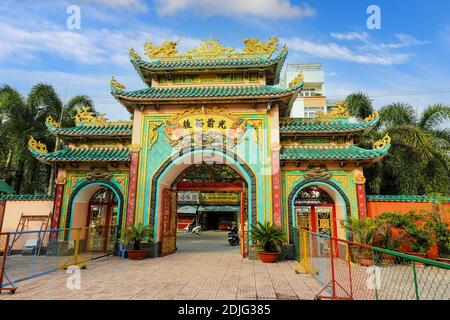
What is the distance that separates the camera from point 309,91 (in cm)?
3641

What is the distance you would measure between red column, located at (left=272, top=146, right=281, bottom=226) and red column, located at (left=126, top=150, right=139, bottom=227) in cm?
524

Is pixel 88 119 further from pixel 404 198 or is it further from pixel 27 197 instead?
pixel 404 198

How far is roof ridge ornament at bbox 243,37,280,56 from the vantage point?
11898 mm

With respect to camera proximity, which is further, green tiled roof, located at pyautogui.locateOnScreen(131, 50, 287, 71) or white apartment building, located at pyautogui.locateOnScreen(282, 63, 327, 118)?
white apartment building, located at pyautogui.locateOnScreen(282, 63, 327, 118)

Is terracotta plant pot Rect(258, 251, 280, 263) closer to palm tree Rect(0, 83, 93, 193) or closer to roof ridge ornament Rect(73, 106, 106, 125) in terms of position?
roof ridge ornament Rect(73, 106, 106, 125)

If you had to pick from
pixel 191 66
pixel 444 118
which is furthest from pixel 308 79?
pixel 191 66

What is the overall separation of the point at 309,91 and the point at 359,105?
2187 centimetres

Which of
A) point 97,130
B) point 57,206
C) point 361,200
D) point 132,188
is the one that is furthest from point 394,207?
point 57,206

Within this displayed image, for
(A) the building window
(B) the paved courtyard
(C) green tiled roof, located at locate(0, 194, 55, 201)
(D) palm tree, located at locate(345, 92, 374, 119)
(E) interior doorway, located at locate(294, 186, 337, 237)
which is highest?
(A) the building window

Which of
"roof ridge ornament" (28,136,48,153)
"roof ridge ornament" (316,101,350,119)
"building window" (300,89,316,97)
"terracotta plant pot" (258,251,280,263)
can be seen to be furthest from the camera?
"building window" (300,89,316,97)

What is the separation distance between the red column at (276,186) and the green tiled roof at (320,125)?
48.7 inches

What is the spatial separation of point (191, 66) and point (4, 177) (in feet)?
45.5

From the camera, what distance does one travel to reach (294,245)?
9758 millimetres

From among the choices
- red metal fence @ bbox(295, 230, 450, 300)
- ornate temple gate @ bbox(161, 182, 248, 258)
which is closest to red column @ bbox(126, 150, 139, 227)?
ornate temple gate @ bbox(161, 182, 248, 258)
